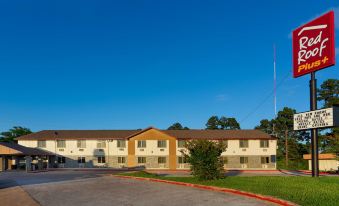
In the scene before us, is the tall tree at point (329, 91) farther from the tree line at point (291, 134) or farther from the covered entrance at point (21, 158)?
the covered entrance at point (21, 158)

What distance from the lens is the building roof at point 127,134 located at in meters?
57.4

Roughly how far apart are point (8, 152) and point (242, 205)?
42.0 metres

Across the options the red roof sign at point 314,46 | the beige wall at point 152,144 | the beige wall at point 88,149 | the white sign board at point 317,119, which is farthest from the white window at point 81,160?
the red roof sign at point 314,46

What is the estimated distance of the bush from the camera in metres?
23.9

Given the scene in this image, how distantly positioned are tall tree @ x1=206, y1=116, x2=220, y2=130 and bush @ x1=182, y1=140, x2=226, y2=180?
9312 centimetres

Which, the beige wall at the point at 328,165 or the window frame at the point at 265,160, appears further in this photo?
the window frame at the point at 265,160

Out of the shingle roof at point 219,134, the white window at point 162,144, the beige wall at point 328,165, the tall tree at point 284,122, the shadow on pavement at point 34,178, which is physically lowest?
the beige wall at point 328,165

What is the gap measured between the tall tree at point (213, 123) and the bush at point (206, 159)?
9312cm

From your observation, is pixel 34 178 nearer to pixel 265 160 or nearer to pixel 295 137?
pixel 265 160

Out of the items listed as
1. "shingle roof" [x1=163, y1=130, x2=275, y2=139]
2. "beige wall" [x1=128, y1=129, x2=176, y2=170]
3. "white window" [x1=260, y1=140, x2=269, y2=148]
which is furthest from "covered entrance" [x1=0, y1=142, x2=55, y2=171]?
"white window" [x1=260, y1=140, x2=269, y2=148]

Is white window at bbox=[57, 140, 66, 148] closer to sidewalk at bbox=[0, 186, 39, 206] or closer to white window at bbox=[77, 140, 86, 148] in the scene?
white window at bbox=[77, 140, 86, 148]

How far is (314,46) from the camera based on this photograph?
2288 cm

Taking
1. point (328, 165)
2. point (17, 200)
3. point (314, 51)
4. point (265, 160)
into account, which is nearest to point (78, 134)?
point (265, 160)

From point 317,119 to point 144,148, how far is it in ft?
124
